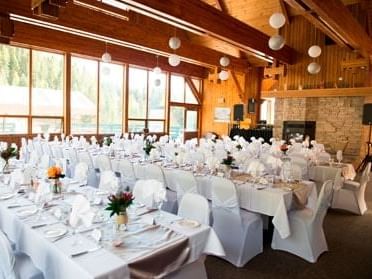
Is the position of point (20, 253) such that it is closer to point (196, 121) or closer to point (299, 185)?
point (299, 185)

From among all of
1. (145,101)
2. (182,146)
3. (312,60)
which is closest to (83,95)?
(145,101)

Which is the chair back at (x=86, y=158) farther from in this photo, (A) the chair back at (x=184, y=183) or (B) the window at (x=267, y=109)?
(B) the window at (x=267, y=109)

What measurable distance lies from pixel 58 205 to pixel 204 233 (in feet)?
4.66

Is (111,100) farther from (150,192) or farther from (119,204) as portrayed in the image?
(119,204)

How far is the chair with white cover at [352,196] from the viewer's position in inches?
210

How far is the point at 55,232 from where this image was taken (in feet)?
7.36

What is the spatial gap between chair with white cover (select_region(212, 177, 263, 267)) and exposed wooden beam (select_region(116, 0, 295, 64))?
11.3 ft

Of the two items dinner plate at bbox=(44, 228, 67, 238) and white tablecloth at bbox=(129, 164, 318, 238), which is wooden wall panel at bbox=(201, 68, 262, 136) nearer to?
white tablecloth at bbox=(129, 164, 318, 238)

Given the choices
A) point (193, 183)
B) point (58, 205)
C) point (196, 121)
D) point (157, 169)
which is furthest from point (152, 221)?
point (196, 121)

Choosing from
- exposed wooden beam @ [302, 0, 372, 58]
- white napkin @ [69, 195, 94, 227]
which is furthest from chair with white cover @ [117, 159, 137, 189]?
exposed wooden beam @ [302, 0, 372, 58]

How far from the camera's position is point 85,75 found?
1094 cm

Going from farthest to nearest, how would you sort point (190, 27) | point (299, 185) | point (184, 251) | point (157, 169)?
point (190, 27), point (157, 169), point (299, 185), point (184, 251)

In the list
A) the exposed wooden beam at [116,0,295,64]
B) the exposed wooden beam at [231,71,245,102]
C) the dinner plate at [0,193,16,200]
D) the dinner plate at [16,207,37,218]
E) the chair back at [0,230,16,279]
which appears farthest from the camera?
the exposed wooden beam at [231,71,245,102]

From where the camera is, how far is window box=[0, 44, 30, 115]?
9.09m
